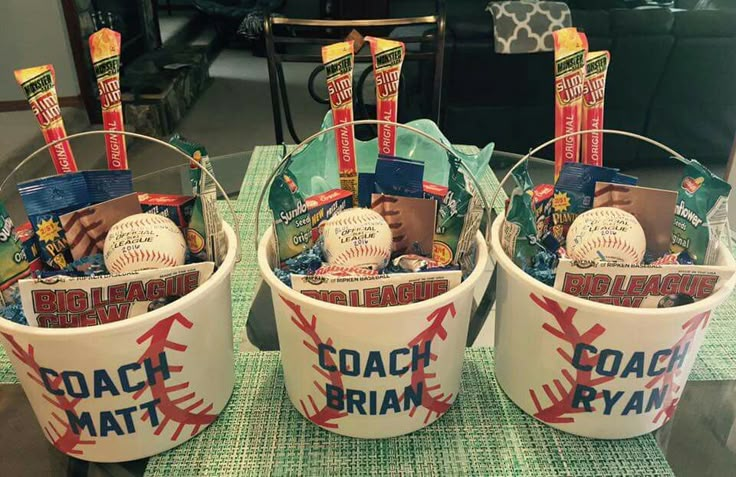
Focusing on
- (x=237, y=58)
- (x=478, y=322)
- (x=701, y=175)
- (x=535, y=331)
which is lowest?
(x=237, y=58)

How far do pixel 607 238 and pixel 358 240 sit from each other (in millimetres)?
247

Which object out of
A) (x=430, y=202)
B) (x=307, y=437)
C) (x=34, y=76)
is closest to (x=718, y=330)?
(x=430, y=202)

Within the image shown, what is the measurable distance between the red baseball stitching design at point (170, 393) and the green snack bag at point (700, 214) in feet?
1.63

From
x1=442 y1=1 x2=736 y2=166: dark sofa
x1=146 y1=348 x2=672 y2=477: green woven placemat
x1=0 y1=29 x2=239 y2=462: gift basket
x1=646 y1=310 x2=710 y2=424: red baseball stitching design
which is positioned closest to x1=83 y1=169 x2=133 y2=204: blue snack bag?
x1=0 y1=29 x2=239 y2=462: gift basket

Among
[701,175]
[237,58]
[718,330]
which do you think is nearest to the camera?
[701,175]

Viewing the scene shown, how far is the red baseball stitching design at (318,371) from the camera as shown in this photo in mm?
515

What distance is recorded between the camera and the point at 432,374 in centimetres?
55

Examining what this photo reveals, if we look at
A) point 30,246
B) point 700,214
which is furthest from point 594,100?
point 30,246

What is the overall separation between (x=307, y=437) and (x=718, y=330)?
20.7 inches

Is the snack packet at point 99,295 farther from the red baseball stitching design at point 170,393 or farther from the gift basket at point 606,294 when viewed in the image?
the gift basket at point 606,294

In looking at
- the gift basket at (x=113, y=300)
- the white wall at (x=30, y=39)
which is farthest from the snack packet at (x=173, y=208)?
the white wall at (x=30, y=39)

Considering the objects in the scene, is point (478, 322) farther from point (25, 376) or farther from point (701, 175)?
point (25, 376)

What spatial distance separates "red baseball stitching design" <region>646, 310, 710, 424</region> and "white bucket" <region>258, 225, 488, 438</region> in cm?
18

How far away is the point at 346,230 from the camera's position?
583 mm
